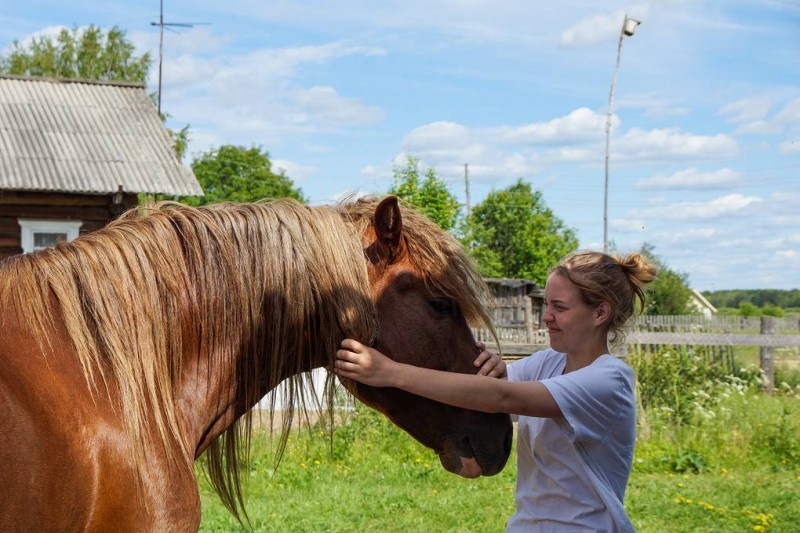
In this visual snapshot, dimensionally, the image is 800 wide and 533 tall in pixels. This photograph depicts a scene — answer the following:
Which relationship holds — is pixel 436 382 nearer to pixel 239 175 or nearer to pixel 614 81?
pixel 614 81

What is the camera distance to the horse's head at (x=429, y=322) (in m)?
2.56

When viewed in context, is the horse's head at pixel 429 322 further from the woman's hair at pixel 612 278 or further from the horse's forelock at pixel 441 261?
the woman's hair at pixel 612 278

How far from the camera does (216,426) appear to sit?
242 cm

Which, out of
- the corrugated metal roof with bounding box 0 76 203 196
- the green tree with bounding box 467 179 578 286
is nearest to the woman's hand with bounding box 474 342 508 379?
the corrugated metal roof with bounding box 0 76 203 196

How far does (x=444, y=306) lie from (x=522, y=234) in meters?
48.8

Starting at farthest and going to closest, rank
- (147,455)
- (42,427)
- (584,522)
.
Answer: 1. (584,522)
2. (147,455)
3. (42,427)

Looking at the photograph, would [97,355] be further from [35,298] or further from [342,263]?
[342,263]

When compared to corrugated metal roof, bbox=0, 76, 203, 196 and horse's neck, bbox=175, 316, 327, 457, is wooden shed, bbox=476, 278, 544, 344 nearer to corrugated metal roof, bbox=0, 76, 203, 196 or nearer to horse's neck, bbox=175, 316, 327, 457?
corrugated metal roof, bbox=0, 76, 203, 196

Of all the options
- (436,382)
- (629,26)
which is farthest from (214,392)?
(629,26)

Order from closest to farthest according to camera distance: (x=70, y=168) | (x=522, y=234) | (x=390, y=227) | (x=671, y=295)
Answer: (x=390, y=227) → (x=70, y=168) → (x=671, y=295) → (x=522, y=234)

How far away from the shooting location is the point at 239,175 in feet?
180

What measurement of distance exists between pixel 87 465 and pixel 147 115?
16662 mm

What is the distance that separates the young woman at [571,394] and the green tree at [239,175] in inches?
2011

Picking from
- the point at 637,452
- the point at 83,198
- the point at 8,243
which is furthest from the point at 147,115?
the point at 637,452
